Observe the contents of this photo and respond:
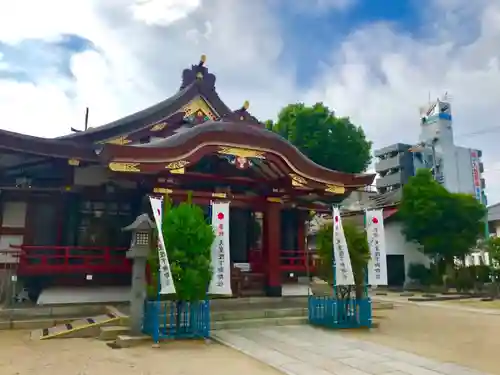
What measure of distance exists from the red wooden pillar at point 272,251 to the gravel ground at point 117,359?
542 cm

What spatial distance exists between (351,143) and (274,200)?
55.7ft

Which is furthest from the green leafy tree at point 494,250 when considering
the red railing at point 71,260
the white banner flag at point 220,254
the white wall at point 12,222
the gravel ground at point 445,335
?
the white wall at point 12,222

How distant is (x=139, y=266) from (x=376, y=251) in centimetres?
603

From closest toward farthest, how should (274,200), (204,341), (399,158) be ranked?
1. (204,341)
2. (274,200)
3. (399,158)

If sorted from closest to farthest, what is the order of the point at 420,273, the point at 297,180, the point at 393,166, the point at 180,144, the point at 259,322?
1. the point at 259,322
2. the point at 180,144
3. the point at 297,180
4. the point at 420,273
5. the point at 393,166

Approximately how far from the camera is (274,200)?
14.5 meters

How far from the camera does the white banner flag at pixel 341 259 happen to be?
10.7 metres

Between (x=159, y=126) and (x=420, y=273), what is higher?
(x=159, y=126)

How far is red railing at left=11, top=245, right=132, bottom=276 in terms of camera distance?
1198cm

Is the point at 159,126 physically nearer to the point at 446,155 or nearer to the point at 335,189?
the point at 335,189

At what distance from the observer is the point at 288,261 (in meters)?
16.4

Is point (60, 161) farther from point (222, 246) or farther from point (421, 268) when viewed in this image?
point (421, 268)

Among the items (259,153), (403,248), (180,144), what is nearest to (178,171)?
(180,144)

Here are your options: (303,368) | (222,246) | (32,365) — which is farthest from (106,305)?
(303,368)
